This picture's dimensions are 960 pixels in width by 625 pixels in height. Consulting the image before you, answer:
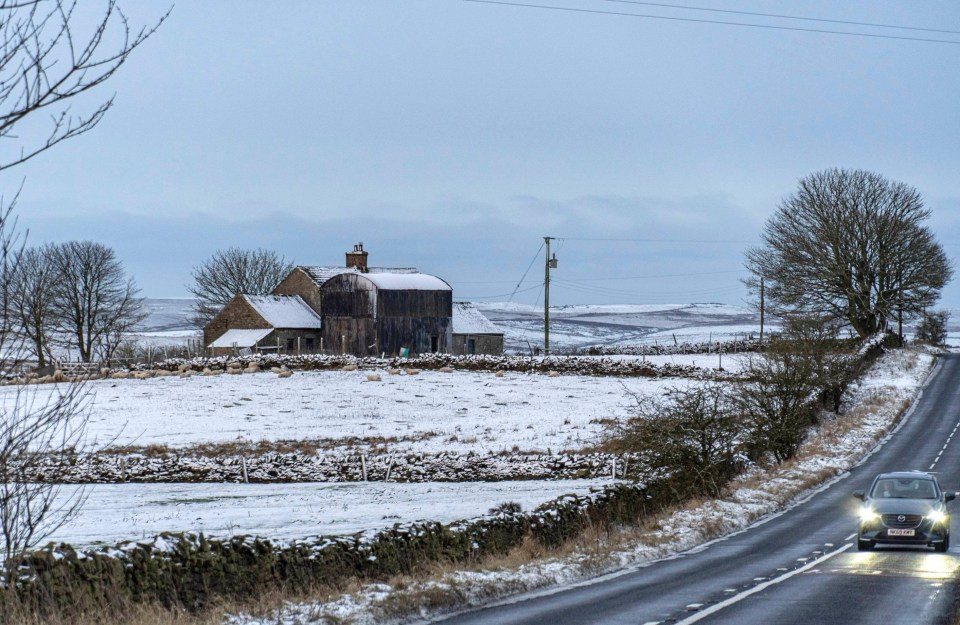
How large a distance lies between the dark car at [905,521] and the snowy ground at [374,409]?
19958 millimetres

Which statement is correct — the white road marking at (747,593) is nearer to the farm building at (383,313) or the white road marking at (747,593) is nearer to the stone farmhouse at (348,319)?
the stone farmhouse at (348,319)

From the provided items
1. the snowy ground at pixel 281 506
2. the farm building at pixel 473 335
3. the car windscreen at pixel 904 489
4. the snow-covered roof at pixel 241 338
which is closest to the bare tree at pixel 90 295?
the snow-covered roof at pixel 241 338

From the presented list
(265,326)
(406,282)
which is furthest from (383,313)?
(265,326)

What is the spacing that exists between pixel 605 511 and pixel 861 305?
69.7m

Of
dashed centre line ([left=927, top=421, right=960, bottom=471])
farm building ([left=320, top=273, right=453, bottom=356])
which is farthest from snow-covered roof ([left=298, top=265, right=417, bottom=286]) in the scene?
dashed centre line ([left=927, top=421, right=960, bottom=471])

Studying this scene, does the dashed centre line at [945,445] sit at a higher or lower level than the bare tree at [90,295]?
lower

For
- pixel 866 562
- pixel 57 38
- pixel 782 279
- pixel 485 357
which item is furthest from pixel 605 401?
pixel 57 38

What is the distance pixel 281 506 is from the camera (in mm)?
31859

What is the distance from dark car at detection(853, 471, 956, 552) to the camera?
79.0 feet

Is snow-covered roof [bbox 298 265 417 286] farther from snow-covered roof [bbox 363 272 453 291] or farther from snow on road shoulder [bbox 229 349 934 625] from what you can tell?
snow on road shoulder [bbox 229 349 934 625]

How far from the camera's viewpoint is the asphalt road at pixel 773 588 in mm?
15383

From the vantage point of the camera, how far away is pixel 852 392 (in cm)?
7219

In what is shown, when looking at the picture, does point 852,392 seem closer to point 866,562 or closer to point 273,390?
point 273,390

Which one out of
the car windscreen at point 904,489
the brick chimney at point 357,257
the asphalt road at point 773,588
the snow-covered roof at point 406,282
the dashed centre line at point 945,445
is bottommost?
the dashed centre line at point 945,445
